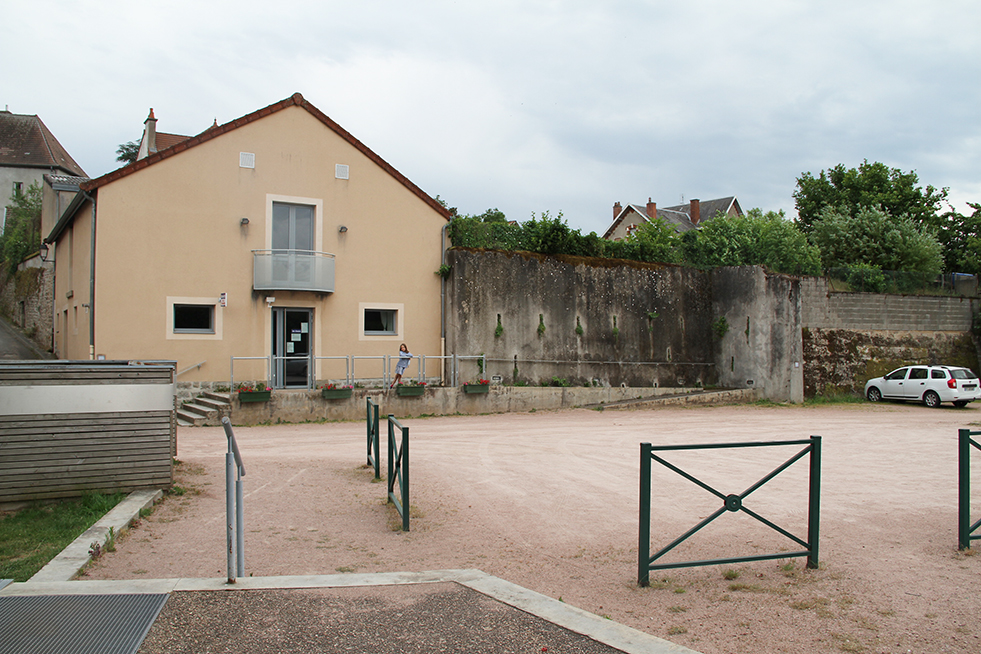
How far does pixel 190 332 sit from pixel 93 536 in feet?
40.0

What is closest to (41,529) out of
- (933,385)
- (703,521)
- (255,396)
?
(703,521)

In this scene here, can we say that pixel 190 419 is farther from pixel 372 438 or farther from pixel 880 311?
pixel 880 311

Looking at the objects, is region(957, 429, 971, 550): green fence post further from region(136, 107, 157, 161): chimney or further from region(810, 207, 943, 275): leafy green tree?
region(810, 207, 943, 275): leafy green tree

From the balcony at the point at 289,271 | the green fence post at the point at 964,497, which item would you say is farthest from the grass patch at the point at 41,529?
the balcony at the point at 289,271

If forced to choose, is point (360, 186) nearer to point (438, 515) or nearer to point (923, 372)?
point (438, 515)

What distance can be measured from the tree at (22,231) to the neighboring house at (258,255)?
12463mm

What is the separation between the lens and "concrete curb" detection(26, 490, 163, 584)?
16.2 ft

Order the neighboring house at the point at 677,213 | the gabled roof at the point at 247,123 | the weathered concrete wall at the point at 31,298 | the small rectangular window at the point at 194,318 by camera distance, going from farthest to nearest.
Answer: the neighboring house at the point at 677,213 < the weathered concrete wall at the point at 31,298 < the small rectangular window at the point at 194,318 < the gabled roof at the point at 247,123

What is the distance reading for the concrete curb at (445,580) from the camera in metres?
3.99

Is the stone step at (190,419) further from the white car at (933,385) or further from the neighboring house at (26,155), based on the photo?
the neighboring house at (26,155)

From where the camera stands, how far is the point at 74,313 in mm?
19141

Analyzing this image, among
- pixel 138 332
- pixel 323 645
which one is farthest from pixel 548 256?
pixel 323 645

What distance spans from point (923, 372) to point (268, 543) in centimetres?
2202

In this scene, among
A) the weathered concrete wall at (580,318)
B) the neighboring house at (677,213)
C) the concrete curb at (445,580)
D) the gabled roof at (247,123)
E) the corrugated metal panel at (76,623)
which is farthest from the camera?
the neighboring house at (677,213)
